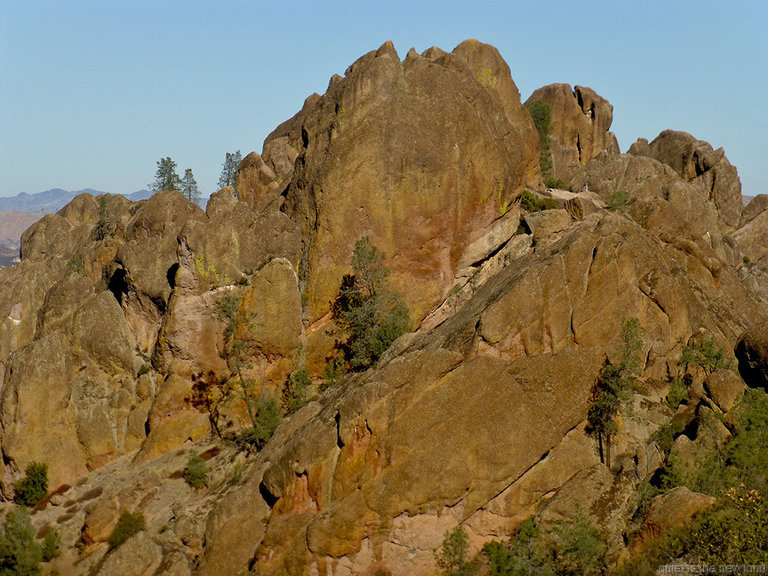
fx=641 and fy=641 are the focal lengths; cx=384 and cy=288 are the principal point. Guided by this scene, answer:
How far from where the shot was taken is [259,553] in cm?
4769

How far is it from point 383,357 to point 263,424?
12.4 meters

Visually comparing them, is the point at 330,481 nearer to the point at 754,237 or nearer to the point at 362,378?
the point at 362,378

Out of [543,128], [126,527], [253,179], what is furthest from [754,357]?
[543,128]

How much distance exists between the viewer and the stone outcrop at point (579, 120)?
15400cm

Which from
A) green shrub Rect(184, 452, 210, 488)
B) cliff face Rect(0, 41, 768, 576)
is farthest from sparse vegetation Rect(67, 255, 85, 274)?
Answer: green shrub Rect(184, 452, 210, 488)

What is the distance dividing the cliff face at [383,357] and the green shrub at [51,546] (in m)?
0.98

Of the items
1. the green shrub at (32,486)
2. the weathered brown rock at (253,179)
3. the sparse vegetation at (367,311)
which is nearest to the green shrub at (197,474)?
the green shrub at (32,486)

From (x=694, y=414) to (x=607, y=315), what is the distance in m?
9.91

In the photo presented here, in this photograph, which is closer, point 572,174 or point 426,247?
point 426,247

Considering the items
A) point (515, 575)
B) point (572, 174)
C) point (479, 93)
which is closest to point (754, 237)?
point (572, 174)

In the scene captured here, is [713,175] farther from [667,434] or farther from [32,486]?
[32,486]

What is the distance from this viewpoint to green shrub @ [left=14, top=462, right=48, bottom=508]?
5809cm

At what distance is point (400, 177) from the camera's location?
216 ft

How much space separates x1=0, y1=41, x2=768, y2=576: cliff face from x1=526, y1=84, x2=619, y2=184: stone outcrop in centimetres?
6957
